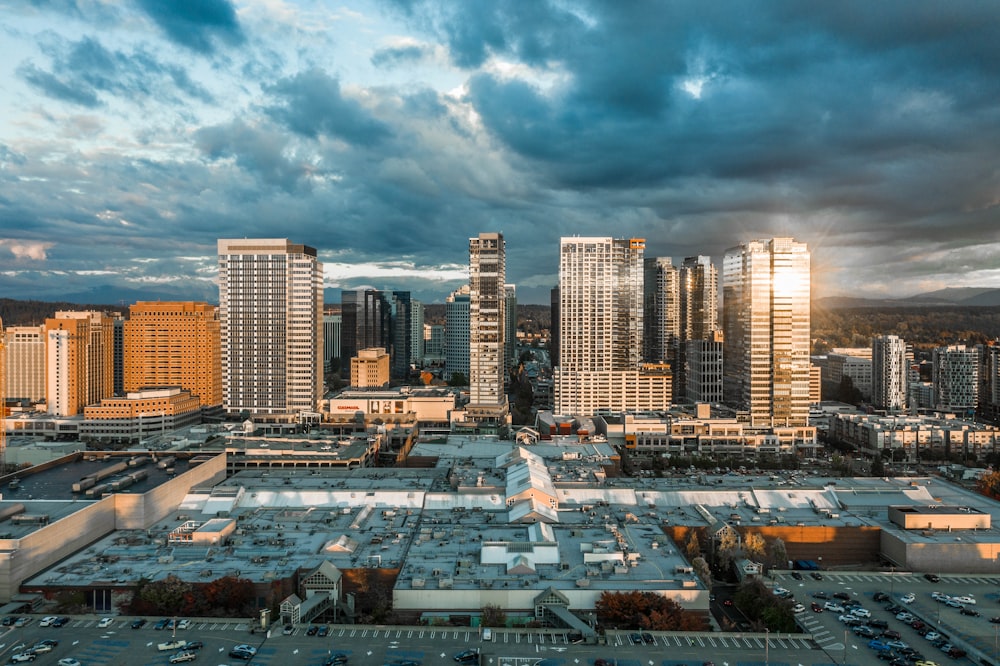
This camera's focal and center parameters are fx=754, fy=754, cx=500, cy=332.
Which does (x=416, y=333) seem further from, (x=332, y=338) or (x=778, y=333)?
(x=778, y=333)

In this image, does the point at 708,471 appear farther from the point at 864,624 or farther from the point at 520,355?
the point at 520,355

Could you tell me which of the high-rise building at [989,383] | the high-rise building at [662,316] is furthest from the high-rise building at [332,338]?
the high-rise building at [989,383]

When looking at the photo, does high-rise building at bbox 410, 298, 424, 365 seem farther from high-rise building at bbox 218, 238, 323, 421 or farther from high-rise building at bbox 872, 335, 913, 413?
high-rise building at bbox 872, 335, 913, 413

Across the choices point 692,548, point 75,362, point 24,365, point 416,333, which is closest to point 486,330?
point 692,548

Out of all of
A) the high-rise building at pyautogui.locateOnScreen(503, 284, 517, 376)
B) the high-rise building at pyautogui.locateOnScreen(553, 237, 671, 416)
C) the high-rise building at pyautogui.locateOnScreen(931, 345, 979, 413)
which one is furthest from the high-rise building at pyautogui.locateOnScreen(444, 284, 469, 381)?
the high-rise building at pyautogui.locateOnScreen(931, 345, 979, 413)

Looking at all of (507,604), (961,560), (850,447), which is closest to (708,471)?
(850,447)

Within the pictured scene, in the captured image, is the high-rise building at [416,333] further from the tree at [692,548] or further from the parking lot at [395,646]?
the parking lot at [395,646]
